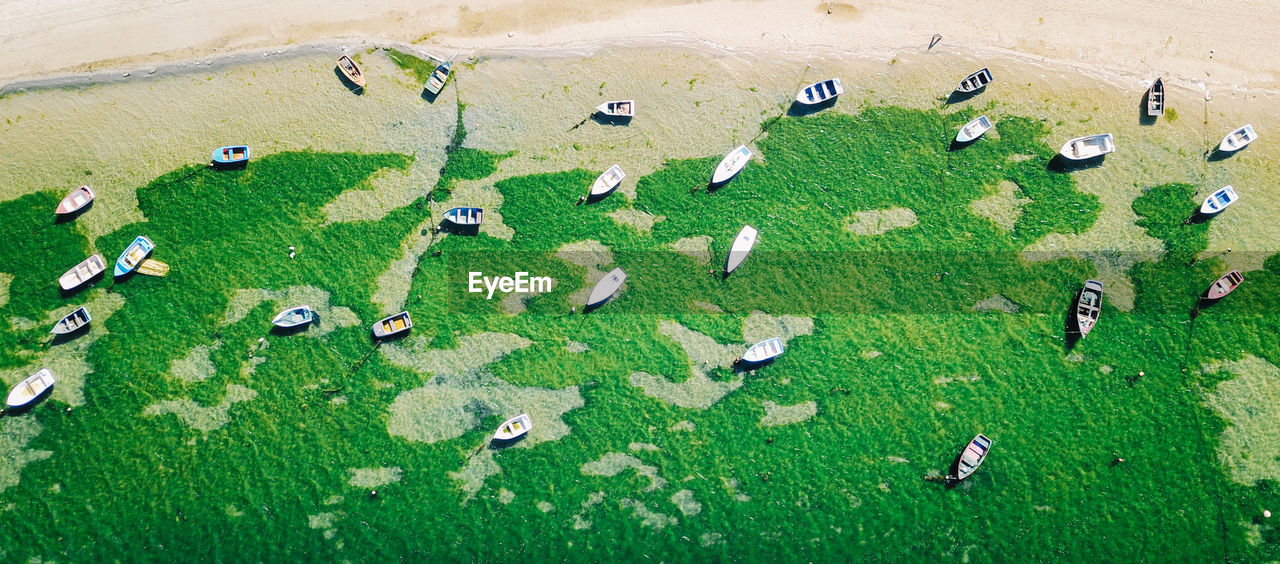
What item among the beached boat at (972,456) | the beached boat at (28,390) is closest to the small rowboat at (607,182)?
the beached boat at (972,456)

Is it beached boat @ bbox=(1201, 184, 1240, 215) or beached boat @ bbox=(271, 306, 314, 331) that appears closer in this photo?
beached boat @ bbox=(271, 306, 314, 331)

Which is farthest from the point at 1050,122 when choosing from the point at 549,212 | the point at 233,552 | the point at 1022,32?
the point at 233,552

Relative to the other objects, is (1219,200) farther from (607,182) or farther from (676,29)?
(607,182)

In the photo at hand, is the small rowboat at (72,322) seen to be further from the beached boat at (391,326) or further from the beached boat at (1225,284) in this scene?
the beached boat at (1225,284)

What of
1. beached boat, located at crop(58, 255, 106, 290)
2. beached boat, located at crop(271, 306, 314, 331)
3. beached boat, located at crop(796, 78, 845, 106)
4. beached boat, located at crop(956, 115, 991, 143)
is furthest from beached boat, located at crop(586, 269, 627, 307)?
beached boat, located at crop(58, 255, 106, 290)

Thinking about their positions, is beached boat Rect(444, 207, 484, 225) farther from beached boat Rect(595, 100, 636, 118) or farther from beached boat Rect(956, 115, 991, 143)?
beached boat Rect(956, 115, 991, 143)

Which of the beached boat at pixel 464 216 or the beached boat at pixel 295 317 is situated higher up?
the beached boat at pixel 464 216

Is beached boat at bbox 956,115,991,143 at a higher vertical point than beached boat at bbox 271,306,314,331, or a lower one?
higher
